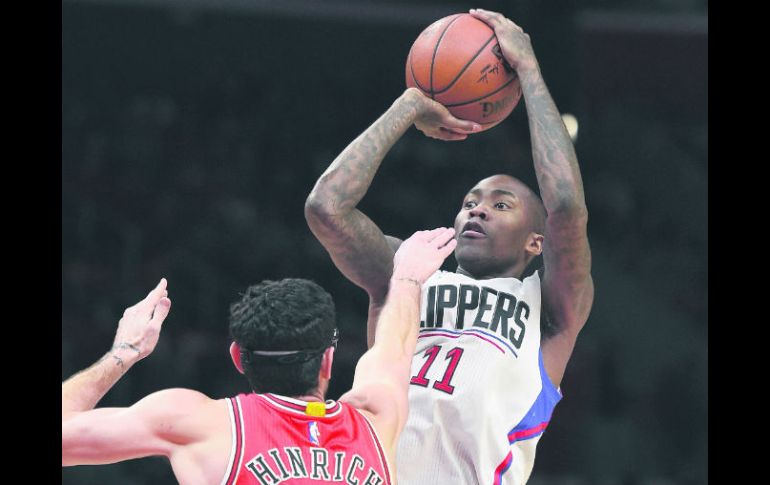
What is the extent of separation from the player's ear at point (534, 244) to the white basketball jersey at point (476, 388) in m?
0.24

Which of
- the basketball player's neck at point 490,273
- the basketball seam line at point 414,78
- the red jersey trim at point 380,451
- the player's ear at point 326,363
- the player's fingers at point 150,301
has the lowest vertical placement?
the red jersey trim at point 380,451

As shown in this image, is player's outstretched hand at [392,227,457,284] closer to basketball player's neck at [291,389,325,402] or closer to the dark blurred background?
basketball player's neck at [291,389,325,402]

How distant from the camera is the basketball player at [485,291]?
4.51 meters

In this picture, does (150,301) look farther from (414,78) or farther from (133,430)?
(414,78)

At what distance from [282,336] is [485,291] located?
148 centimetres

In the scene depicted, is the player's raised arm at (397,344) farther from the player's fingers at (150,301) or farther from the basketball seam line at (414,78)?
the basketball seam line at (414,78)

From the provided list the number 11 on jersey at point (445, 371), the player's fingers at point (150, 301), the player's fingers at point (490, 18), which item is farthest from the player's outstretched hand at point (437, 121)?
the player's fingers at point (150, 301)

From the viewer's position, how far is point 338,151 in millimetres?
13031

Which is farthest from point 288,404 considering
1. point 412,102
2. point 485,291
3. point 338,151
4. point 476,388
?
point 338,151

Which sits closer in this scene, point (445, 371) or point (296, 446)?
point (296, 446)

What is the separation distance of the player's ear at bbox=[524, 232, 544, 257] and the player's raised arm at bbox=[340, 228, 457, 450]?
0.87 meters

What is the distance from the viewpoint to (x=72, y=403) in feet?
11.2

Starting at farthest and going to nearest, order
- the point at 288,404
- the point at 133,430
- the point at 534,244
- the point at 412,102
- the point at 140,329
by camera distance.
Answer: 1. the point at 534,244
2. the point at 412,102
3. the point at 140,329
4. the point at 288,404
5. the point at 133,430

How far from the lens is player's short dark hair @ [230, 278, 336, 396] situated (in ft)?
11.5
